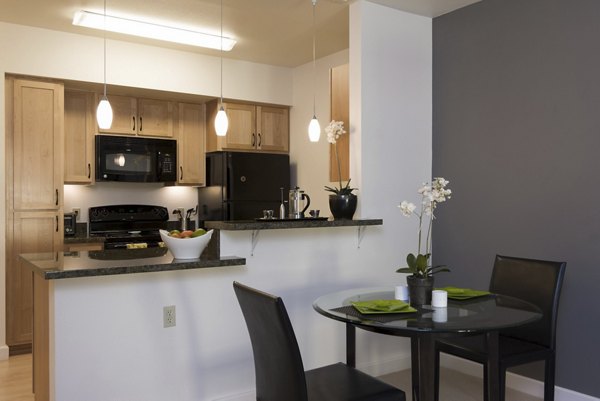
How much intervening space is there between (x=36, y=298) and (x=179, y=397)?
3.23ft

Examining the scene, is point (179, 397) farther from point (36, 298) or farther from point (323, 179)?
point (323, 179)

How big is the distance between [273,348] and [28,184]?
9.84ft

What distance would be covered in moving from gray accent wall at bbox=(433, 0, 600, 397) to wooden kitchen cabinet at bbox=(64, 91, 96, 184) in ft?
9.32

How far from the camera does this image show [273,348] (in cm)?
183

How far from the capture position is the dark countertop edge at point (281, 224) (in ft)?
9.14

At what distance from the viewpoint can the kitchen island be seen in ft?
8.00

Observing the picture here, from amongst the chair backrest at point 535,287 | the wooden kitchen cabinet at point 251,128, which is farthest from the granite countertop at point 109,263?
the wooden kitchen cabinet at point 251,128

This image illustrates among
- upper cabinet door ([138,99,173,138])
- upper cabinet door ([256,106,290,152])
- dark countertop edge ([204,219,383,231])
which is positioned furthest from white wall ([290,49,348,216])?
dark countertop edge ([204,219,383,231])

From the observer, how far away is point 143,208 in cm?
498

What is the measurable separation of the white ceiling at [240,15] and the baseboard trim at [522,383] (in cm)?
239

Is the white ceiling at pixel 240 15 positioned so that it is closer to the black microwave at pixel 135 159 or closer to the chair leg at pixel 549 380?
the black microwave at pixel 135 159

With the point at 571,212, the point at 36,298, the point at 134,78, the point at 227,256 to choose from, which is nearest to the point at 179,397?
the point at 227,256

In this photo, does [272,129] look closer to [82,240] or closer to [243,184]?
A: [243,184]

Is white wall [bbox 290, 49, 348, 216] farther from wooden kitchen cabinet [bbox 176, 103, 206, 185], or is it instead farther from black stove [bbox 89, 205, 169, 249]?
black stove [bbox 89, 205, 169, 249]
